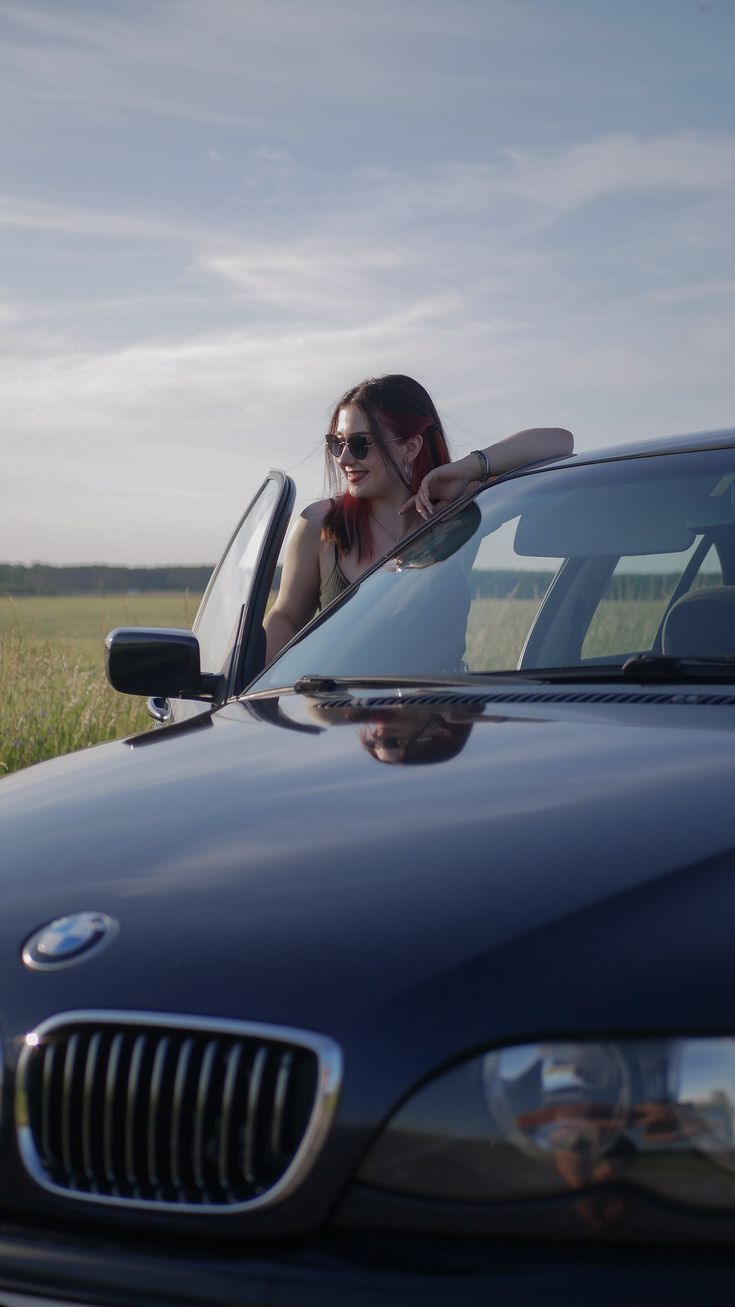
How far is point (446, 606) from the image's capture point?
9.78 feet

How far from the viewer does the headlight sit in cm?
131

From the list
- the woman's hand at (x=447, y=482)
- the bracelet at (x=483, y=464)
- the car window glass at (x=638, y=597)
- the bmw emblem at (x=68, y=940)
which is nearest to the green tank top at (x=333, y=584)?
the woman's hand at (x=447, y=482)

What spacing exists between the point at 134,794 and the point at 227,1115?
2.45ft

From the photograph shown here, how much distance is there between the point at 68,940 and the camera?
5.29 ft

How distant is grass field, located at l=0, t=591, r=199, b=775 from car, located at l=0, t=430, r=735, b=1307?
4884mm

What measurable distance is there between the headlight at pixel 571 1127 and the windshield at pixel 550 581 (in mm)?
1389

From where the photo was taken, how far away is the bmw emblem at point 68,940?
1.58 meters

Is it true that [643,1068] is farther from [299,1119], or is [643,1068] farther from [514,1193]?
[299,1119]

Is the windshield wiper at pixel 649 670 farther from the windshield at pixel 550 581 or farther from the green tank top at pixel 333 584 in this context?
the green tank top at pixel 333 584

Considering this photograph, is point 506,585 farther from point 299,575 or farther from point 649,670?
point 299,575

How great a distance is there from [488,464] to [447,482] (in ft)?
0.41

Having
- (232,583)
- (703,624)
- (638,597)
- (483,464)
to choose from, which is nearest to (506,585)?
(638,597)

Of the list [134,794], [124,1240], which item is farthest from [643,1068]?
[134,794]

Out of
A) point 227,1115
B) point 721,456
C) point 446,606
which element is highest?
point 721,456
